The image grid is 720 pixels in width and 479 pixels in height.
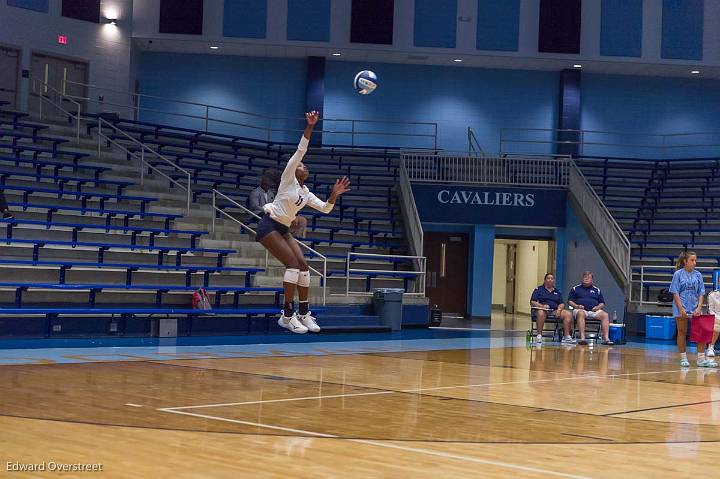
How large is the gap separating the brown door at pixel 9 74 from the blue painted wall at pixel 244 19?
6.10m

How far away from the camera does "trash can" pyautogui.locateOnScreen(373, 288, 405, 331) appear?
21.2 meters

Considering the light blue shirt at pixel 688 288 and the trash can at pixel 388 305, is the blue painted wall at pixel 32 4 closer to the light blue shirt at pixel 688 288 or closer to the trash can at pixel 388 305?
the trash can at pixel 388 305

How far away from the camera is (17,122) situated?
22516 millimetres

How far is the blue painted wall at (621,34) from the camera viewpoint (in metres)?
29.7

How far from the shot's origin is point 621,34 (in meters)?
29.8

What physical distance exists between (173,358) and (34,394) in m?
4.43

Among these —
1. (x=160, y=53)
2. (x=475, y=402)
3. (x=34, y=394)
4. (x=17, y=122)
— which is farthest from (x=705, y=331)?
(x=160, y=53)

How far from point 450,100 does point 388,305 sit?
39.3 feet

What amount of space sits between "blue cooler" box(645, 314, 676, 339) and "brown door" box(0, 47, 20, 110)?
1699 centimetres

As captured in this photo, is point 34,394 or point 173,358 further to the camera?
point 173,358

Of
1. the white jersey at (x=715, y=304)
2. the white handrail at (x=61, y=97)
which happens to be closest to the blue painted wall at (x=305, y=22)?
the white handrail at (x=61, y=97)

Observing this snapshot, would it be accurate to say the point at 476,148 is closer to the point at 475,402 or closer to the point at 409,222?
the point at 409,222

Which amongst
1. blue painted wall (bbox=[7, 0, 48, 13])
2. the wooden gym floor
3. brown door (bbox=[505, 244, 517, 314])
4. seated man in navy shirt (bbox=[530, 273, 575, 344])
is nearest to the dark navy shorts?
the wooden gym floor

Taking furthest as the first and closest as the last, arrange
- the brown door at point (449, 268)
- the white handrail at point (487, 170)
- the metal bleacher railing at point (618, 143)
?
the metal bleacher railing at point (618, 143), the brown door at point (449, 268), the white handrail at point (487, 170)
